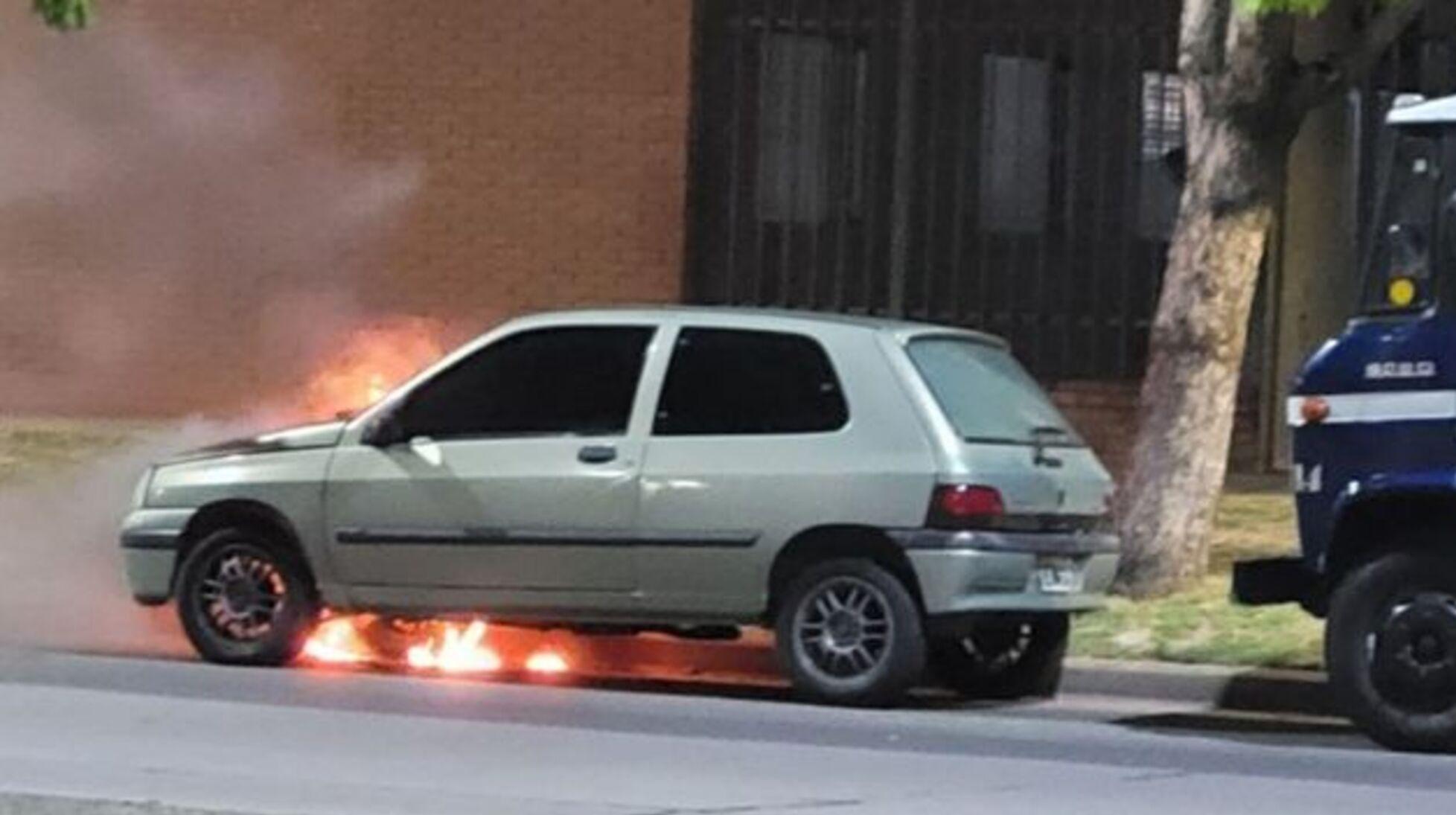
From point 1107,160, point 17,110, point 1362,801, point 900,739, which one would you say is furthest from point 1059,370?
point 1362,801

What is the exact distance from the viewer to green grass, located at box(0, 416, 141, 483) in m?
22.4

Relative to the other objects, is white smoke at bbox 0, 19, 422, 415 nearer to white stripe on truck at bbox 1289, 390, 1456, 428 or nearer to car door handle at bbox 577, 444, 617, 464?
car door handle at bbox 577, 444, 617, 464

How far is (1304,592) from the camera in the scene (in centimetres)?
1391

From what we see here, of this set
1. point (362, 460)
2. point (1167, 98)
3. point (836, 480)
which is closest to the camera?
point (836, 480)

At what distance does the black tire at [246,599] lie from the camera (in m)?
15.7

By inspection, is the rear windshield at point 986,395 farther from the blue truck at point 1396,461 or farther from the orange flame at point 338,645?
the orange flame at point 338,645

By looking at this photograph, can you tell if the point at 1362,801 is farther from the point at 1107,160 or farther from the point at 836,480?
the point at 1107,160

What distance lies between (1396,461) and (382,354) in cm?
1182

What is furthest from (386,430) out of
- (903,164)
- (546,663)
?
(903,164)

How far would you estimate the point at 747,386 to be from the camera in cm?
1502

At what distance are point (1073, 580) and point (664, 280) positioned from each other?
29.2 feet

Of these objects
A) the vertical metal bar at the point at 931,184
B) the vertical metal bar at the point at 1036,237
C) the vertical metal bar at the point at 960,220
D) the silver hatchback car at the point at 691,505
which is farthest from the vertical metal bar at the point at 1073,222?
the silver hatchback car at the point at 691,505

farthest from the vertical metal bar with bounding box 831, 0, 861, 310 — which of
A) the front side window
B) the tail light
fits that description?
the tail light

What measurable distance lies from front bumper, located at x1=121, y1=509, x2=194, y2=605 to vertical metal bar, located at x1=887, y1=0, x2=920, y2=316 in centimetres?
798
